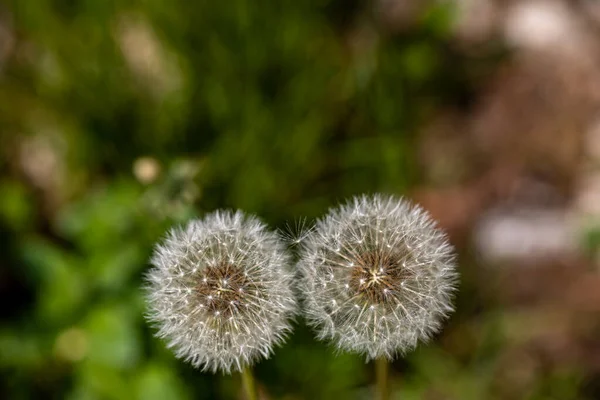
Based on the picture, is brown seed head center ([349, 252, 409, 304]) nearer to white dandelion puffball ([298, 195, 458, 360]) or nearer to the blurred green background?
white dandelion puffball ([298, 195, 458, 360])

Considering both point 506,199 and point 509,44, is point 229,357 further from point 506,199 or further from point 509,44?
point 509,44

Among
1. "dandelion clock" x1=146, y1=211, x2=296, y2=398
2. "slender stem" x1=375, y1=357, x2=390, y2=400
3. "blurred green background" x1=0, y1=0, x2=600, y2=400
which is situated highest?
"blurred green background" x1=0, y1=0, x2=600, y2=400

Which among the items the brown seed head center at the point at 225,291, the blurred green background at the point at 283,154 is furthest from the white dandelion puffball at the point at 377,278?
the blurred green background at the point at 283,154

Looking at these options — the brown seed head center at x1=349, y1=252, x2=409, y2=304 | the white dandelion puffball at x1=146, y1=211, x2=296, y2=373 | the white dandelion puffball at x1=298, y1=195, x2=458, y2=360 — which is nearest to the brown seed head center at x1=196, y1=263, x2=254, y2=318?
the white dandelion puffball at x1=146, y1=211, x2=296, y2=373

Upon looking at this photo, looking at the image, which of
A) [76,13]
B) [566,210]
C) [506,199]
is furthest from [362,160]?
[76,13]

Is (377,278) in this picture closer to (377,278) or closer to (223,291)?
(377,278)

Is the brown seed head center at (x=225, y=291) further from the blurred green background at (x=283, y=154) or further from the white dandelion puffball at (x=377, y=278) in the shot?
the blurred green background at (x=283, y=154)
